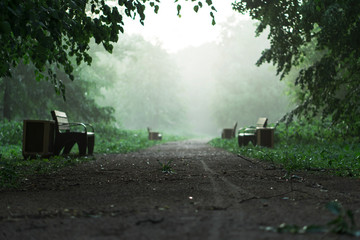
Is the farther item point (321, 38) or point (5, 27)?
point (321, 38)

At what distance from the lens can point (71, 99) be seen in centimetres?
1836

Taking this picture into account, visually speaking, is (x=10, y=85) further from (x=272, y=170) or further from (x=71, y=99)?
(x=272, y=170)

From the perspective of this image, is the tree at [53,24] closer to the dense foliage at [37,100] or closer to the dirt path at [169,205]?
the dirt path at [169,205]

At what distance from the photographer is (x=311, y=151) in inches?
359

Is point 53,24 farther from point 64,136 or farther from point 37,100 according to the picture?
point 37,100

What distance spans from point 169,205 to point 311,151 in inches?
267

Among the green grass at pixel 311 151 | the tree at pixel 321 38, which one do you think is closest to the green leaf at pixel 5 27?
the green grass at pixel 311 151

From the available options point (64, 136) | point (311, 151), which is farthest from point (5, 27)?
point (311, 151)

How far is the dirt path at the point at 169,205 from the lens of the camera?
249cm

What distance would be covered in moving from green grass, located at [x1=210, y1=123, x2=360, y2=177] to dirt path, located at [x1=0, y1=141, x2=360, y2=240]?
725 mm

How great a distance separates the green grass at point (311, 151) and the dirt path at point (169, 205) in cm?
72

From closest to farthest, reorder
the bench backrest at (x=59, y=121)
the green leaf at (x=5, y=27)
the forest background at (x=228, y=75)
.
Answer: the green leaf at (x=5, y=27) → the forest background at (x=228, y=75) → the bench backrest at (x=59, y=121)

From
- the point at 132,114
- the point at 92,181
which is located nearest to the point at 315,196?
the point at 92,181

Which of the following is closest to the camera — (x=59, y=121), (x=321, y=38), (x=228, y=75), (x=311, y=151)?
(x=59, y=121)
